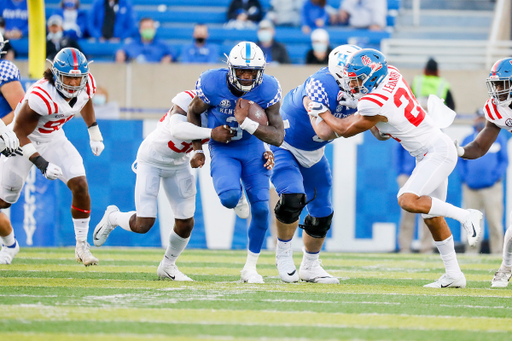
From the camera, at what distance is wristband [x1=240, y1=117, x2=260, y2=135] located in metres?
4.84

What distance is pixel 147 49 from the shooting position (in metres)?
11.2

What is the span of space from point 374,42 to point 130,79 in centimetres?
441

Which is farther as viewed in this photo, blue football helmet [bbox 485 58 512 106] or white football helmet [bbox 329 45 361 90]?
blue football helmet [bbox 485 58 512 106]

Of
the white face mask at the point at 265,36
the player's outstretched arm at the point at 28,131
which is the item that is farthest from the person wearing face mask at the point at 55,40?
the player's outstretched arm at the point at 28,131

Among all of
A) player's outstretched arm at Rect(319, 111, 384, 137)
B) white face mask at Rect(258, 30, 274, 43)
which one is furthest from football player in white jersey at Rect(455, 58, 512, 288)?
white face mask at Rect(258, 30, 274, 43)

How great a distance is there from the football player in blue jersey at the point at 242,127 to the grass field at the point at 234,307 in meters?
0.59

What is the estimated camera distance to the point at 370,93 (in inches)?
192

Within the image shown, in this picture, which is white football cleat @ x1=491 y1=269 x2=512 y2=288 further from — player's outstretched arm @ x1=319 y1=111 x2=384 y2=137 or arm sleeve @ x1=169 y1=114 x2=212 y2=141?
arm sleeve @ x1=169 y1=114 x2=212 y2=141

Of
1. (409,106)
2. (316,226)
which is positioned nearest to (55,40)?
(316,226)

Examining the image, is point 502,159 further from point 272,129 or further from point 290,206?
point 272,129

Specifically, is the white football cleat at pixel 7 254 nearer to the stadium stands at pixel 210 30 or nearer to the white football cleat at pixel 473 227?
the white football cleat at pixel 473 227

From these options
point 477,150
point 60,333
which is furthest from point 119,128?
point 60,333

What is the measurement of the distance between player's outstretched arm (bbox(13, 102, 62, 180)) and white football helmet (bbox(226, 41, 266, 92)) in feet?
5.40

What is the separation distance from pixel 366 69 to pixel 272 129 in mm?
768
